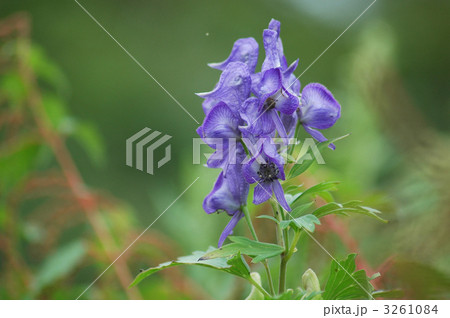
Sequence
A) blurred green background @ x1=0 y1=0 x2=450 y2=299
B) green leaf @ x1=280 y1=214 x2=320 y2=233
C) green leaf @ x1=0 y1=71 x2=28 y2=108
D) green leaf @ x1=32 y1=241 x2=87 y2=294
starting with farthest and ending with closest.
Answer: green leaf @ x1=0 y1=71 x2=28 y2=108, green leaf @ x1=32 y1=241 x2=87 y2=294, blurred green background @ x1=0 y1=0 x2=450 y2=299, green leaf @ x1=280 y1=214 x2=320 y2=233

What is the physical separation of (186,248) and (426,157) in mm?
718

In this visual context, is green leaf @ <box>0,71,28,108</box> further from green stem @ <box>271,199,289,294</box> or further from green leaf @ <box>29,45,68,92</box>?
green stem @ <box>271,199,289,294</box>

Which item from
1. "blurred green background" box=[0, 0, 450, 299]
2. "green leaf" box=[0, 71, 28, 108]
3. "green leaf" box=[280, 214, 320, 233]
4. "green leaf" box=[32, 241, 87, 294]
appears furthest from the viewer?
"green leaf" box=[0, 71, 28, 108]

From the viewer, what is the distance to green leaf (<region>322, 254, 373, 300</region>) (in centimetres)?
44

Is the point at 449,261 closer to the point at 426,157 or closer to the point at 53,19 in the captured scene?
the point at 426,157

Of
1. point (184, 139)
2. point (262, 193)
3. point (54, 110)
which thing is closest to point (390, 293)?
point (262, 193)

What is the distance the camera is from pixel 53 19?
2.46 metres

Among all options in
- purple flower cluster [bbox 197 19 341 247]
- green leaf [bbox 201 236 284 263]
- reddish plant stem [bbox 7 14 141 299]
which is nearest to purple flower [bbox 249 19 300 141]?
purple flower cluster [bbox 197 19 341 247]

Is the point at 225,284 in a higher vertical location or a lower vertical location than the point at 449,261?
lower

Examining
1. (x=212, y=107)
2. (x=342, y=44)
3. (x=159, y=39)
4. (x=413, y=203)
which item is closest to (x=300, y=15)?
(x=342, y=44)

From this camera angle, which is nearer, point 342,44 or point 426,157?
point 426,157

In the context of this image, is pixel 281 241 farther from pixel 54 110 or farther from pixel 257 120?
pixel 54 110

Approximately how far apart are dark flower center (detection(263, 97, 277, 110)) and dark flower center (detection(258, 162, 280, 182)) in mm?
54

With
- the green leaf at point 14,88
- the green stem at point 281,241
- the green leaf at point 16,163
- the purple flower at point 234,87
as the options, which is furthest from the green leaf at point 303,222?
the green leaf at point 14,88
